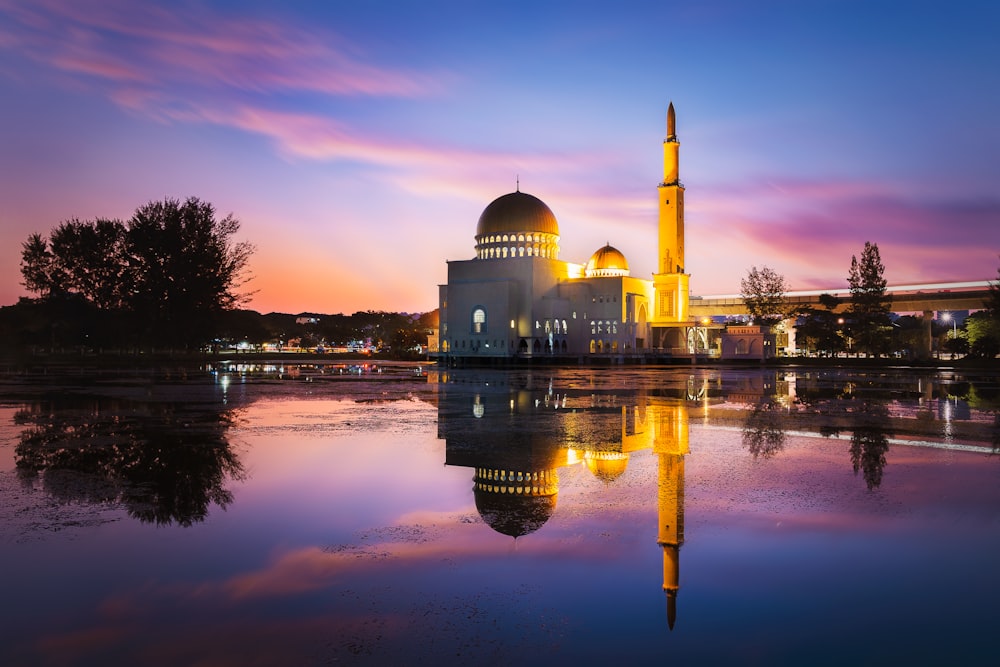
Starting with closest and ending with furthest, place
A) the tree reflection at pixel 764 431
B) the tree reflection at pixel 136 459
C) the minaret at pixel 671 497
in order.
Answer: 1. the minaret at pixel 671 497
2. the tree reflection at pixel 136 459
3. the tree reflection at pixel 764 431

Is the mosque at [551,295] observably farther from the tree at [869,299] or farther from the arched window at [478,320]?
the tree at [869,299]

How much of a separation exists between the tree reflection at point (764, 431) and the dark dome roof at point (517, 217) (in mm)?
65934

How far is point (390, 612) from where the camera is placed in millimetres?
6359

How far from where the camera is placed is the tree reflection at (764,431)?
15859 millimetres

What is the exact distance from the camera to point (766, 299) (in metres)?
91.8

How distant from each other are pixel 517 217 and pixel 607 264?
13.9 m

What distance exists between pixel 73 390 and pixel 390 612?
3182 centimetres

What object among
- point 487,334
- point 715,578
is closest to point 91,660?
point 715,578

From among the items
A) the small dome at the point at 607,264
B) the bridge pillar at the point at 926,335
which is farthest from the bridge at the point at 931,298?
the small dome at the point at 607,264

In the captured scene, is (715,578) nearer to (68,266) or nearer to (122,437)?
(122,437)

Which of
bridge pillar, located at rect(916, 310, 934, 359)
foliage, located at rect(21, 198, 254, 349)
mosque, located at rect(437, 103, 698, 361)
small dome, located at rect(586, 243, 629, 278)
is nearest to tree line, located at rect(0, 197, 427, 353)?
foliage, located at rect(21, 198, 254, 349)

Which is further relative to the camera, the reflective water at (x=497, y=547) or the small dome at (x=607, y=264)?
the small dome at (x=607, y=264)

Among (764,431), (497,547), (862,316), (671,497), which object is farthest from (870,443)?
(862,316)

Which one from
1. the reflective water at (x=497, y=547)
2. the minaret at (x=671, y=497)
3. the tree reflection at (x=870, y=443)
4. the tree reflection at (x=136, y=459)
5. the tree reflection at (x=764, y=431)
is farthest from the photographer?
the tree reflection at (x=764, y=431)
